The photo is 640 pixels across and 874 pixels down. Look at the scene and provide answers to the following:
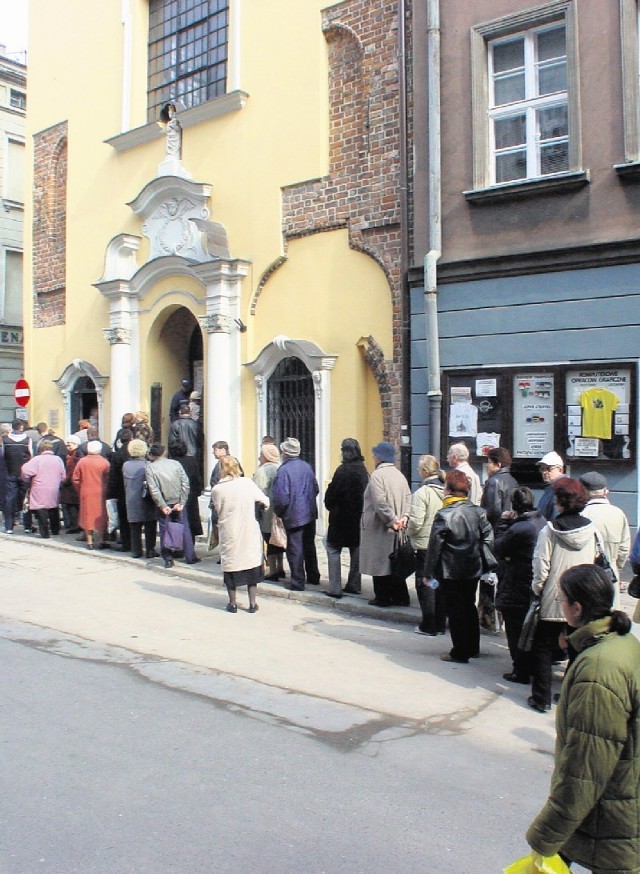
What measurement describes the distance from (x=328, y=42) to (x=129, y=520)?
7.72m

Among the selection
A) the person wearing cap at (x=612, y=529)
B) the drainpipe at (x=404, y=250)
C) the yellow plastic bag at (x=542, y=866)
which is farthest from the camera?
the drainpipe at (x=404, y=250)

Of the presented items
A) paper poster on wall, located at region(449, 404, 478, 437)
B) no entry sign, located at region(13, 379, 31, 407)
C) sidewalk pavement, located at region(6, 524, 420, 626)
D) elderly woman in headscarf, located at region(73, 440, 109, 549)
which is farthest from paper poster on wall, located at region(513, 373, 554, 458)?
no entry sign, located at region(13, 379, 31, 407)

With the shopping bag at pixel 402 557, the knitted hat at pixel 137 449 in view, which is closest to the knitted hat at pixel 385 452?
the shopping bag at pixel 402 557

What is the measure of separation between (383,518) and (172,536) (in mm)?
3557

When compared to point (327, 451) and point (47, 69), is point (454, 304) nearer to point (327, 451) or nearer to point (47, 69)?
point (327, 451)

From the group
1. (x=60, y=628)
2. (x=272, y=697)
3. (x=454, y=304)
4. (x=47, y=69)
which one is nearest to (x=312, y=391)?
(x=454, y=304)

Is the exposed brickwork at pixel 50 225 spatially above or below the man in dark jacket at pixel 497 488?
above

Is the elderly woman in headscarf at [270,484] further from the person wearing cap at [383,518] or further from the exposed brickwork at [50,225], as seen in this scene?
the exposed brickwork at [50,225]

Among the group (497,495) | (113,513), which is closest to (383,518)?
Result: (497,495)

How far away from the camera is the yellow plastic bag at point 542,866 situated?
2.59 metres

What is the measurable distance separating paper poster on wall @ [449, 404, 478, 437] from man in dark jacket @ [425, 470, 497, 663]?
4.15m

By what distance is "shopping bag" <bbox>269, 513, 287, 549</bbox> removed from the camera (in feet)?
33.3

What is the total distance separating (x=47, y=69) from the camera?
60.4 feet

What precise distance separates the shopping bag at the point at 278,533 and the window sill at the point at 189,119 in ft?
25.5
